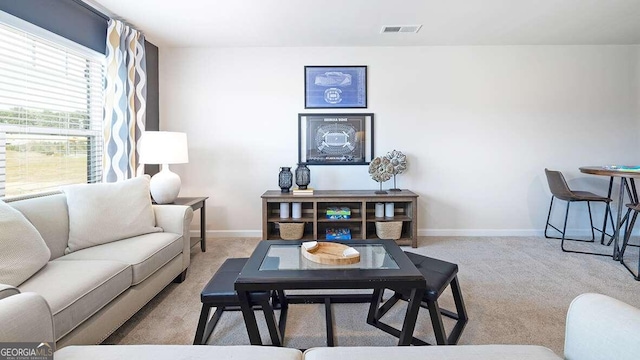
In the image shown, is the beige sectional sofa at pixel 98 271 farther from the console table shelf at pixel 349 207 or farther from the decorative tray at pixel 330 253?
the console table shelf at pixel 349 207

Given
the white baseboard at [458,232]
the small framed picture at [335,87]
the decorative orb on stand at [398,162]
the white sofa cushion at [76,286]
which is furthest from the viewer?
the white baseboard at [458,232]

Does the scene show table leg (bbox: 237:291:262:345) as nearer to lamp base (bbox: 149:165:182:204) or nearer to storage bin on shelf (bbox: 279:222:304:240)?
lamp base (bbox: 149:165:182:204)

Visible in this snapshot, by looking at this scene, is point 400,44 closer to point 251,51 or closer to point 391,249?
point 251,51

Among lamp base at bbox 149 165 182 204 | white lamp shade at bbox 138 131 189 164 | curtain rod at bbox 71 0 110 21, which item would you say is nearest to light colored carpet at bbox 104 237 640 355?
lamp base at bbox 149 165 182 204

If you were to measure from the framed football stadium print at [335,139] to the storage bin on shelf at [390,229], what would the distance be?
0.81 meters

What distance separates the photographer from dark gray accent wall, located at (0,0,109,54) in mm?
2195

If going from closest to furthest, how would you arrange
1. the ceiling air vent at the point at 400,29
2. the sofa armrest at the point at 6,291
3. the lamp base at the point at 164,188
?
1. the sofa armrest at the point at 6,291
2. the lamp base at the point at 164,188
3. the ceiling air vent at the point at 400,29

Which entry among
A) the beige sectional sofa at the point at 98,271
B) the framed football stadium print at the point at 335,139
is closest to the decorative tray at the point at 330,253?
the beige sectional sofa at the point at 98,271

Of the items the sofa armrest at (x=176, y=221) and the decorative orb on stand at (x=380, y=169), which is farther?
the decorative orb on stand at (x=380, y=169)

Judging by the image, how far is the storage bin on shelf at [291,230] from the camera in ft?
11.6

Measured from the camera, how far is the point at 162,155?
115 inches

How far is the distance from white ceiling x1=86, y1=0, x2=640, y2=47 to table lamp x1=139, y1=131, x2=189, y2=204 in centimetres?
115

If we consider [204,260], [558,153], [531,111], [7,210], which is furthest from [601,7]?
[7,210]

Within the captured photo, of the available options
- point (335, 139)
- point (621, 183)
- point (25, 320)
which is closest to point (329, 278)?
point (25, 320)
